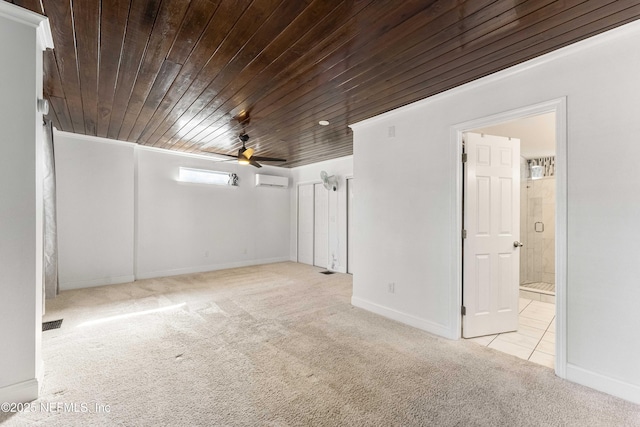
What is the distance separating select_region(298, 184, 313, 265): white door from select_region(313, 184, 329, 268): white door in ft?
0.54

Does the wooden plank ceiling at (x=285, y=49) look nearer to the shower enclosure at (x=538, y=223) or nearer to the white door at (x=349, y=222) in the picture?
the white door at (x=349, y=222)

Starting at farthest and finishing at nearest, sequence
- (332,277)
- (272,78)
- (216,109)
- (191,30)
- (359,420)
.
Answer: (332,277)
(216,109)
(272,78)
(191,30)
(359,420)

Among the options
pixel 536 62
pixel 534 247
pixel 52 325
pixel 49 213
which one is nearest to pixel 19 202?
pixel 52 325

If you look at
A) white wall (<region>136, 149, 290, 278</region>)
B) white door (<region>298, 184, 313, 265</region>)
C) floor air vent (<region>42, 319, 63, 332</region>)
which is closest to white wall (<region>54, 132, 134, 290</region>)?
white wall (<region>136, 149, 290, 278</region>)

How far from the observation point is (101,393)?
6.50ft

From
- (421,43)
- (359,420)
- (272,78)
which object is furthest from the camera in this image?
(272,78)

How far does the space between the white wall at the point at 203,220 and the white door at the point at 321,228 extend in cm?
94

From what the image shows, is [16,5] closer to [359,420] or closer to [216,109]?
[216,109]

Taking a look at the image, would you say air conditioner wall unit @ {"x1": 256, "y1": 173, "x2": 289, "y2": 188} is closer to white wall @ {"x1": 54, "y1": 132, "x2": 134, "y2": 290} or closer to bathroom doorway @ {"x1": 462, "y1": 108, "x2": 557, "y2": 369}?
white wall @ {"x1": 54, "y1": 132, "x2": 134, "y2": 290}

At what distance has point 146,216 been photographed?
5293mm

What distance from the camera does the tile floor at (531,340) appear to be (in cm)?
258

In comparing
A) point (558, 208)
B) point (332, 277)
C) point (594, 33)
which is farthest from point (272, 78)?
point (332, 277)

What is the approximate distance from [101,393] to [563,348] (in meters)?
3.47

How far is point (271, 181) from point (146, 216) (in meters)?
2.77
